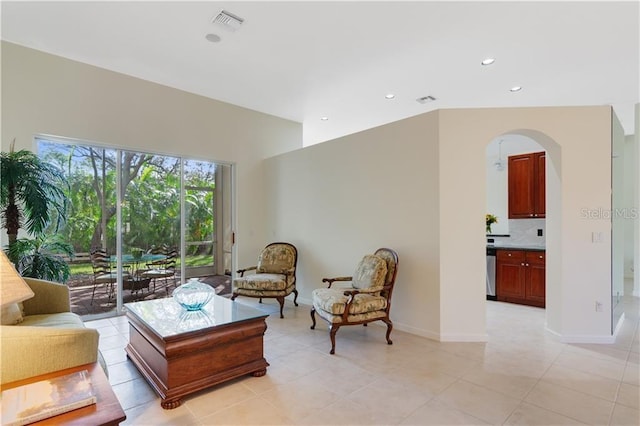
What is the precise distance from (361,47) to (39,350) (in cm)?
392

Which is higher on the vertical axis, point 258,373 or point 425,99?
point 425,99

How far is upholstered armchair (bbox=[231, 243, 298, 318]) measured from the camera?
14.8ft

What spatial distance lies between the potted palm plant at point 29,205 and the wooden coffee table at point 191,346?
102cm

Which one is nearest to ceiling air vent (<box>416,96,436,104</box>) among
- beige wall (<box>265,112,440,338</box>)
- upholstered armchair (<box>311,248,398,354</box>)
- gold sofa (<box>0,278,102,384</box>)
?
beige wall (<box>265,112,440,338</box>)

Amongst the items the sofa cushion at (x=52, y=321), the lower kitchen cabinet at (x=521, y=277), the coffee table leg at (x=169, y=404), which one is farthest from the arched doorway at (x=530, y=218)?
the sofa cushion at (x=52, y=321)

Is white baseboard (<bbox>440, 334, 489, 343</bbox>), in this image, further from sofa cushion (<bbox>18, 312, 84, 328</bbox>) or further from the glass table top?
sofa cushion (<bbox>18, 312, 84, 328</bbox>)

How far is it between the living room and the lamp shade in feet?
6.34

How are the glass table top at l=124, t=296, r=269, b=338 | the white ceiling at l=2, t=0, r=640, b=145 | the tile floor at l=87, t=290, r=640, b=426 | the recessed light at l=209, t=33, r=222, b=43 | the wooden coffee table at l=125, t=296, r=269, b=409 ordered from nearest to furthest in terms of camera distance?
1. the tile floor at l=87, t=290, r=640, b=426
2. the wooden coffee table at l=125, t=296, r=269, b=409
3. the glass table top at l=124, t=296, r=269, b=338
4. the white ceiling at l=2, t=0, r=640, b=145
5. the recessed light at l=209, t=33, r=222, b=43

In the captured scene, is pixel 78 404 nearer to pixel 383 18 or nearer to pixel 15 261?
pixel 15 261

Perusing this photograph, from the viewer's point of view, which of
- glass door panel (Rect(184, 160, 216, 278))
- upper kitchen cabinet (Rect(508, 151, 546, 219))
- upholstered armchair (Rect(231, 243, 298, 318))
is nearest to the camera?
upholstered armchair (Rect(231, 243, 298, 318))

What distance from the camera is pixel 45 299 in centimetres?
277

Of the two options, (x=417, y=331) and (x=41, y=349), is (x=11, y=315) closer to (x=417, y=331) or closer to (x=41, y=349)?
(x=41, y=349)

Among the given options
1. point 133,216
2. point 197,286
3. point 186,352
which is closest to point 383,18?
point 197,286

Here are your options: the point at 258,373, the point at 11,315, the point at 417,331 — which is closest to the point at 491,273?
the point at 417,331
